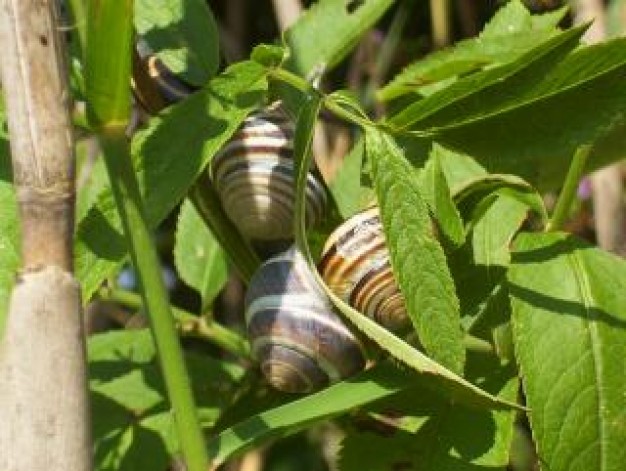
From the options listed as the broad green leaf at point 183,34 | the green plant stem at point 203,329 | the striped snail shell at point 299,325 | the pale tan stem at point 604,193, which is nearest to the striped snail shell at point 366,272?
the striped snail shell at point 299,325

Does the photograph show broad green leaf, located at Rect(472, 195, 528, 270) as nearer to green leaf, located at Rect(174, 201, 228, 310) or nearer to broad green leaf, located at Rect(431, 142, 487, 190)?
broad green leaf, located at Rect(431, 142, 487, 190)

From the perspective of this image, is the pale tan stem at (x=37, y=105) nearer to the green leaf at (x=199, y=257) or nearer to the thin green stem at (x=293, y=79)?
the thin green stem at (x=293, y=79)

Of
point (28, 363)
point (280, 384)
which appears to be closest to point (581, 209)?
point (280, 384)

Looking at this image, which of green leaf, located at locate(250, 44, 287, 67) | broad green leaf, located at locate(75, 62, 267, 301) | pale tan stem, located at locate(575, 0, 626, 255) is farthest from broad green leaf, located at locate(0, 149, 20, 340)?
pale tan stem, located at locate(575, 0, 626, 255)

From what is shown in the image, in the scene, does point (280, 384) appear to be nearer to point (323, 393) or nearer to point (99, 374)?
point (323, 393)

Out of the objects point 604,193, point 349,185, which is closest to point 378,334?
point 349,185

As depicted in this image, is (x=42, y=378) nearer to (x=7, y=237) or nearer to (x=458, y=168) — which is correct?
(x=7, y=237)

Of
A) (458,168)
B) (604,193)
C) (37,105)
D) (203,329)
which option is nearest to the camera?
(37,105)
